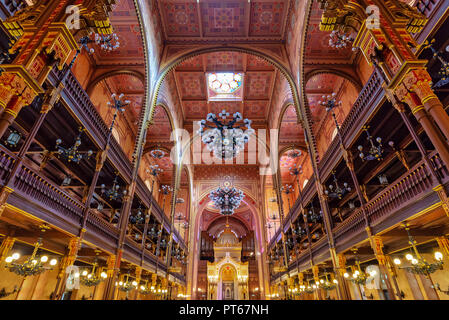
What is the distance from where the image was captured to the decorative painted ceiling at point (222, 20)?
14.9 m

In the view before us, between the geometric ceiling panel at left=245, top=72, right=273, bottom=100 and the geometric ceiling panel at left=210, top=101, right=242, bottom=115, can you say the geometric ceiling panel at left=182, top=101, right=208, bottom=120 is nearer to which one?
the geometric ceiling panel at left=210, top=101, right=242, bottom=115

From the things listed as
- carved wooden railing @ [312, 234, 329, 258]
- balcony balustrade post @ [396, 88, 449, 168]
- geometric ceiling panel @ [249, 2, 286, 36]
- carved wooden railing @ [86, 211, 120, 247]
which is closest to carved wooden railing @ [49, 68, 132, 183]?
carved wooden railing @ [86, 211, 120, 247]

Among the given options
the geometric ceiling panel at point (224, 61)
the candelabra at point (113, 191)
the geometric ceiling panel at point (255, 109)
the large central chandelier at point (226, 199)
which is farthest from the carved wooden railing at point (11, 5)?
the large central chandelier at point (226, 199)

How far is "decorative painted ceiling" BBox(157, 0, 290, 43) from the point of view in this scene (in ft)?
48.9

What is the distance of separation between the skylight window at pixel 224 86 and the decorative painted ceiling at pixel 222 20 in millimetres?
3447

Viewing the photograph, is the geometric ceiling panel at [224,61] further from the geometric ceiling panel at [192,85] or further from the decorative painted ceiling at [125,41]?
the decorative painted ceiling at [125,41]

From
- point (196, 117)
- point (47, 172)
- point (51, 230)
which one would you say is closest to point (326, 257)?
point (51, 230)

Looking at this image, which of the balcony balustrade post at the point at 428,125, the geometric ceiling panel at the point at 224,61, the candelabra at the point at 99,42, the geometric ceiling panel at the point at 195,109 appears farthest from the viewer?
the geometric ceiling panel at the point at 195,109

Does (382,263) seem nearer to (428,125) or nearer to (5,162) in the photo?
(428,125)

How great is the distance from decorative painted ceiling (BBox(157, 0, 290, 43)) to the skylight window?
345 cm

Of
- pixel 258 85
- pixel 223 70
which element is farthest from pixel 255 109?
pixel 223 70

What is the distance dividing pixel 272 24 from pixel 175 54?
7201 millimetres

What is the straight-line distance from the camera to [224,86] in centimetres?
2033
